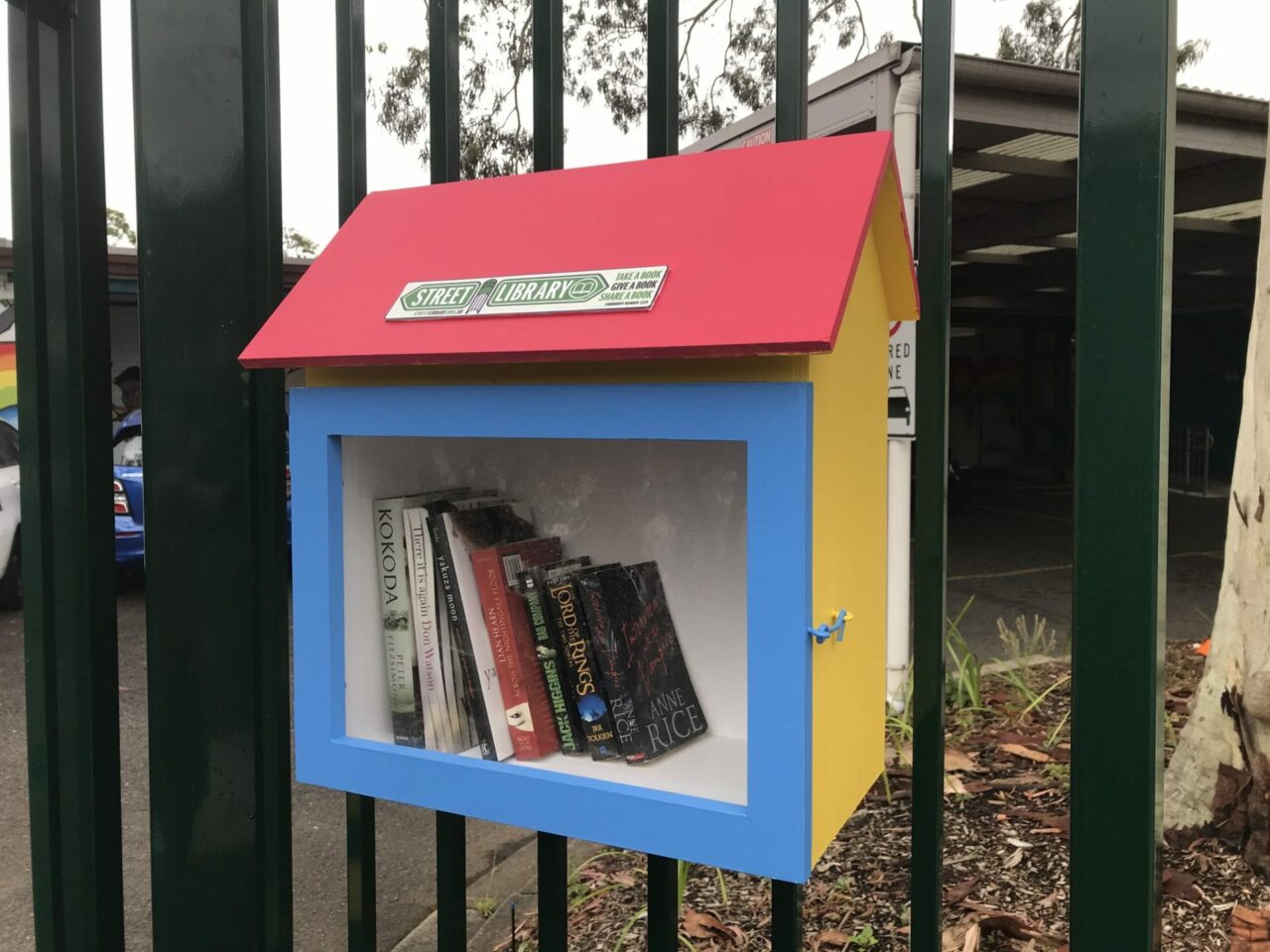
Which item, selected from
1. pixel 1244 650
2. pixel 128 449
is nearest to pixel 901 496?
pixel 1244 650

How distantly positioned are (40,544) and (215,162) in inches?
22.9

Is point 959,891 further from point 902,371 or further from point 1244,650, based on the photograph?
point 902,371

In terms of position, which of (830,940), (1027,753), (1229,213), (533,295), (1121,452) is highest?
(1229,213)

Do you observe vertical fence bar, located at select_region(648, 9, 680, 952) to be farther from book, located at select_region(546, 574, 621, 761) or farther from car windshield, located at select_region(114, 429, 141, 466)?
car windshield, located at select_region(114, 429, 141, 466)

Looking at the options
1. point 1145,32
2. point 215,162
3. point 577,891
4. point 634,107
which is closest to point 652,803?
point 1145,32

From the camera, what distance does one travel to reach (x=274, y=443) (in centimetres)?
125

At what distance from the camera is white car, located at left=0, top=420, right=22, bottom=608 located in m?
5.99

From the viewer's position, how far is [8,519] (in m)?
6.02

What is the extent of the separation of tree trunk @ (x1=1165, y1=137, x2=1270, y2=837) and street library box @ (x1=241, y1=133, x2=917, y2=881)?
1.66m

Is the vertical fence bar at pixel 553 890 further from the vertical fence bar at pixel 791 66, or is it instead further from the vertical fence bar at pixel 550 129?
the vertical fence bar at pixel 791 66

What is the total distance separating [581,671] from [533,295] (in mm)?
410

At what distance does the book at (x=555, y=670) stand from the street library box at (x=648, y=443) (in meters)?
0.01

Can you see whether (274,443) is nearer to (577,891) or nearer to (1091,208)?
(1091,208)

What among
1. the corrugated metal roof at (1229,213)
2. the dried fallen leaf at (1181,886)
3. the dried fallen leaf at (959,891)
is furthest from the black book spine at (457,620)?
the corrugated metal roof at (1229,213)
